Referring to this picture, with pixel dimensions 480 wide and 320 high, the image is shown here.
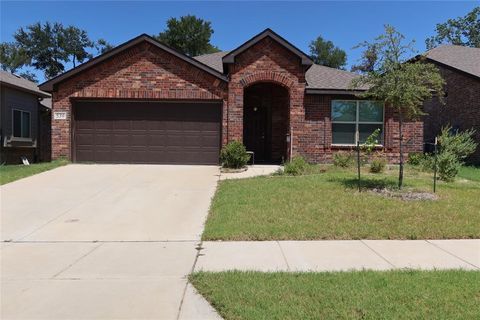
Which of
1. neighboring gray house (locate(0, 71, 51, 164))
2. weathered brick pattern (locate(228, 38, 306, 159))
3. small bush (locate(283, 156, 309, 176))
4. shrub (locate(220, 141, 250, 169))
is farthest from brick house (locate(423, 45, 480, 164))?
neighboring gray house (locate(0, 71, 51, 164))

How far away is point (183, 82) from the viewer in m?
17.3

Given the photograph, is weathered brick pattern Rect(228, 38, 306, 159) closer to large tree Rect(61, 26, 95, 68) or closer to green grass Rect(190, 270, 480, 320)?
green grass Rect(190, 270, 480, 320)

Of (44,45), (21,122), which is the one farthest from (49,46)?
(21,122)

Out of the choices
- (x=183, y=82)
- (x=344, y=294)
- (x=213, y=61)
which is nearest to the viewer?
(x=344, y=294)

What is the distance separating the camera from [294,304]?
4.65m

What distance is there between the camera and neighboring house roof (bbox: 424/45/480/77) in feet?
71.1

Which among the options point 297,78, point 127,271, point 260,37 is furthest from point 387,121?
point 127,271

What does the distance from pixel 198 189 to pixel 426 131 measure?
735 inches

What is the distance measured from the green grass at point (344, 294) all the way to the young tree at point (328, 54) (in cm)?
6764

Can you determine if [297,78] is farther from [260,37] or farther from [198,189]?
[198,189]

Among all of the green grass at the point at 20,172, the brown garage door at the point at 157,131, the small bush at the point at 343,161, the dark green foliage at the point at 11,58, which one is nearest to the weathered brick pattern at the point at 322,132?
the small bush at the point at 343,161

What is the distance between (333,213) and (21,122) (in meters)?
18.6

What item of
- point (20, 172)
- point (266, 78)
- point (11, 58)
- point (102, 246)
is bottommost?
point (102, 246)

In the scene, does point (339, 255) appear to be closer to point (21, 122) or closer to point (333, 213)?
point (333, 213)
